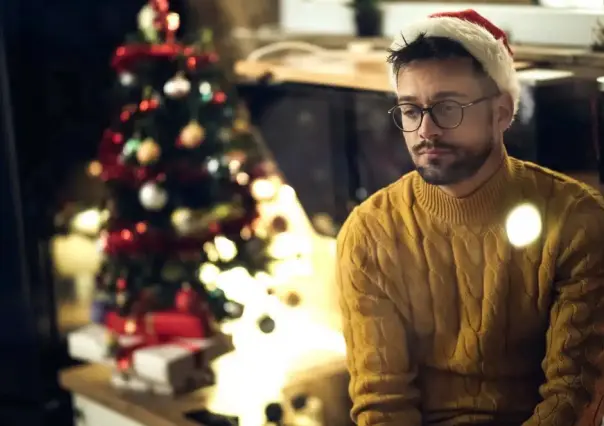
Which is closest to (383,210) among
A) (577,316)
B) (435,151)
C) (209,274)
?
(435,151)

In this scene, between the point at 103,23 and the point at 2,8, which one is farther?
the point at 103,23

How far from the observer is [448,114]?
4.51 ft

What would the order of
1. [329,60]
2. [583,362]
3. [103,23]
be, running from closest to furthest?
[583,362]
[329,60]
[103,23]

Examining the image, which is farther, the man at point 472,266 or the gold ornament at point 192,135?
the gold ornament at point 192,135

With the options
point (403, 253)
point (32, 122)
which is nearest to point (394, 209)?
point (403, 253)

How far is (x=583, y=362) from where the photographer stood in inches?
53.4

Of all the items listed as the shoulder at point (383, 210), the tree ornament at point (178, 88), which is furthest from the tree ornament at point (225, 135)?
the shoulder at point (383, 210)

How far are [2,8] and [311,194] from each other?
1118 mm

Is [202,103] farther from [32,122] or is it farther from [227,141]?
[32,122]

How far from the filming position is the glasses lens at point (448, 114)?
4.50 ft

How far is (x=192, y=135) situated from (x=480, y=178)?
93cm

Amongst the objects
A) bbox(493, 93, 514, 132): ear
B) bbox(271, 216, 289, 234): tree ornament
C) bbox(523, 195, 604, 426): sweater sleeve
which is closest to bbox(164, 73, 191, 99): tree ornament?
bbox(271, 216, 289, 234): tree ornament

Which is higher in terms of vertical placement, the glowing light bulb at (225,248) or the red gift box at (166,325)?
the glowing light bulb at (225,248)

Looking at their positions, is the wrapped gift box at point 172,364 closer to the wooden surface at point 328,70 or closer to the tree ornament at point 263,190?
the tree ornament at point 263,190
